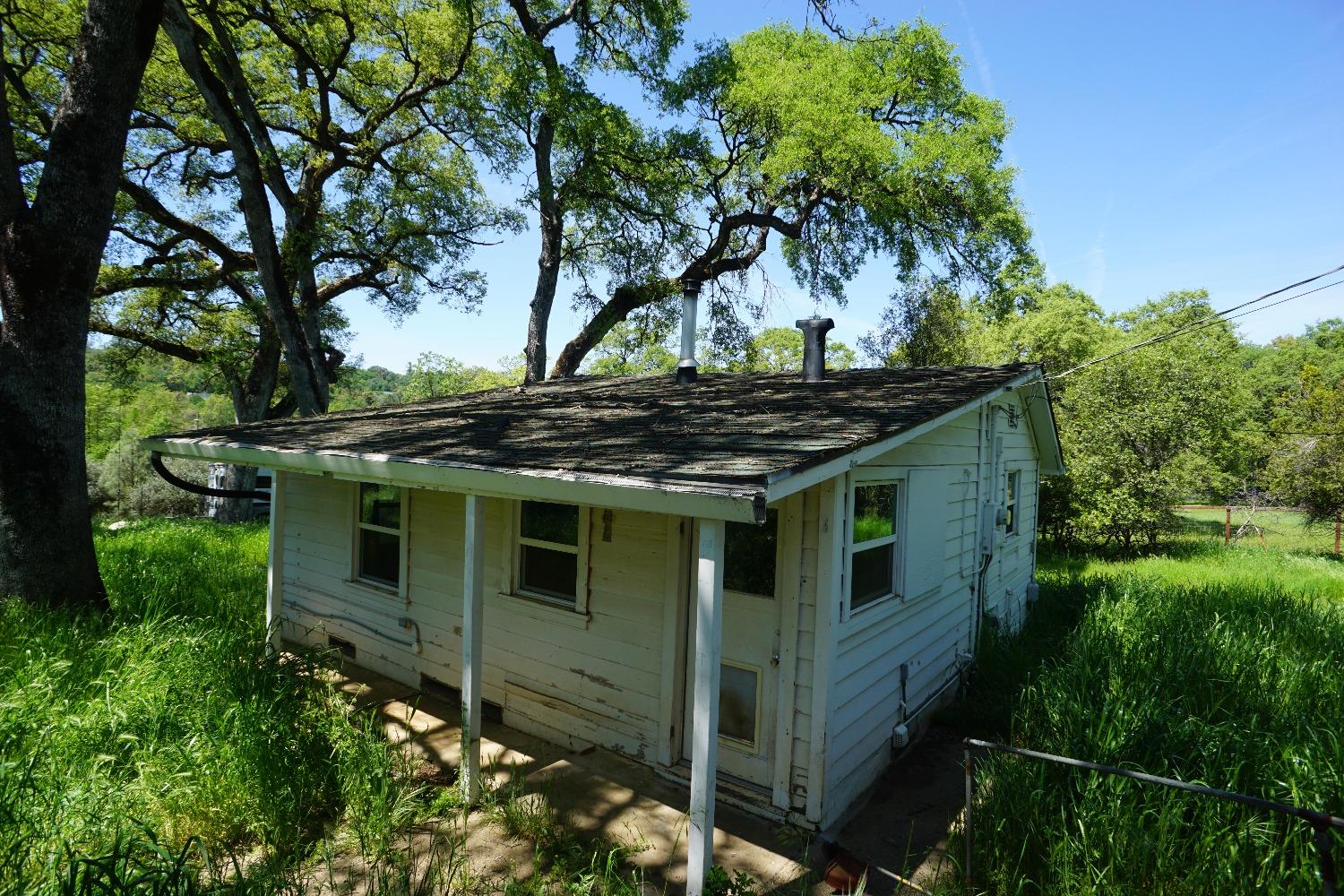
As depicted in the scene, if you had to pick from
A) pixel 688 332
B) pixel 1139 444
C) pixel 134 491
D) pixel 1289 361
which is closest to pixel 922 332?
pixel 1139 444

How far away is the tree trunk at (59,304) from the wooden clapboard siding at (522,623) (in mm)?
2380

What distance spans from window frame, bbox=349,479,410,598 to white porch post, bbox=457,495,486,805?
2.40 metres

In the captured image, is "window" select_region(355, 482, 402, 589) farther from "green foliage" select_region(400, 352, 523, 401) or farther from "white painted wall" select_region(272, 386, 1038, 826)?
"green foliage" select_region(400, 352, 523, 401)

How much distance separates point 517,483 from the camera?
12.6 ft

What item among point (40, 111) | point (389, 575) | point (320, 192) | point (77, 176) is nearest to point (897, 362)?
point (320, 192)

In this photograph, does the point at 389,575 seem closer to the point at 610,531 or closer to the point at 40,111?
the point at 610,531

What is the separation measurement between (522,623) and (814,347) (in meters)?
4.33

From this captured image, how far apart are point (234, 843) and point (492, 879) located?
1540 millimetres

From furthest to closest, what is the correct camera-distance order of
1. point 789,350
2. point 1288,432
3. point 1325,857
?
point 789,350 < point 1288,432 < point 1325,857

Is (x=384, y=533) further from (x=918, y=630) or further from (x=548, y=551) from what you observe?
(x=918, y=630)

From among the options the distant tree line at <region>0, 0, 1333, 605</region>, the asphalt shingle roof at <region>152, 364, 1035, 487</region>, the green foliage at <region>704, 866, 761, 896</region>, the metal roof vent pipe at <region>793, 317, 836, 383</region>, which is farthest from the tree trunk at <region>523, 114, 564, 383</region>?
the green foliage at <region>704, 866, 761, 896</region>

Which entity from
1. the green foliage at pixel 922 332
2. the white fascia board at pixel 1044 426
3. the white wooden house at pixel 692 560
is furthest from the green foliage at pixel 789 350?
the white wooden house at pixel 692 560

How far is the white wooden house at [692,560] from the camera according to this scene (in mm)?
3705

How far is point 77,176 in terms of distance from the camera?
19.5 ft
